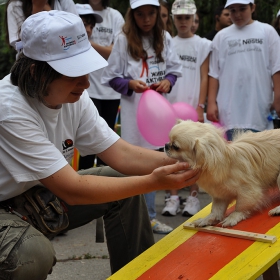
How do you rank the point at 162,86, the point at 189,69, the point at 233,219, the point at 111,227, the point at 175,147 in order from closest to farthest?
the point at 175,147
the point at 233,219
the point at 111,227
the point at 162,86
the point at 189,69

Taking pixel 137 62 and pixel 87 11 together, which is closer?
pixel 137 62

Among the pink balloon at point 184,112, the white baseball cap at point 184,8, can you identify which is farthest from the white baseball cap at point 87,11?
the pink balloon at point 184,112

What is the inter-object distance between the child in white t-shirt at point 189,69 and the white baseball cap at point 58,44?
270 centimetres

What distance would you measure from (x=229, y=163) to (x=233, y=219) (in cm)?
34

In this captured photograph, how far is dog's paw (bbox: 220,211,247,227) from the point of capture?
3.04 metres

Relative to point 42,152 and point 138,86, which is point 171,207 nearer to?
point 138,86

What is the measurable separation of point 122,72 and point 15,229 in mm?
2521

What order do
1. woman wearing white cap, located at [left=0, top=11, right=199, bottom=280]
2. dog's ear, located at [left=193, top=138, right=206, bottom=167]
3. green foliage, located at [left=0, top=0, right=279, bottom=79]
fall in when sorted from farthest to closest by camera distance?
green foliage, located at [left=0, top=0, right=279, bottom=79]
dog's ear, located at [left=193, top=138, right=206, bottom=167]
woman wearing white cap, located at [left=0, top=11, right=199, bottom=280]

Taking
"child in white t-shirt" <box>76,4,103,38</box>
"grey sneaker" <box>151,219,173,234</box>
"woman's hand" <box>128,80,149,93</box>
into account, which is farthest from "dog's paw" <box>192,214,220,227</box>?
"child in white t-shirt" <box>76,4,103,38</box>

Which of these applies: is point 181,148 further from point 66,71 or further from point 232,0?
point 232,0

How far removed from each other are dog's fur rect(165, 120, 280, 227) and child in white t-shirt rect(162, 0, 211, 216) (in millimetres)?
2042

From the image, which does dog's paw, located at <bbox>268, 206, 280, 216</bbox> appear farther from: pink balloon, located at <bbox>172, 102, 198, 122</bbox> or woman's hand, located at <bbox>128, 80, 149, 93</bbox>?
woman's hand, located at <bbox>128, 80, 149, 93</bbox>

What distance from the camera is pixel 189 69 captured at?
5363mm

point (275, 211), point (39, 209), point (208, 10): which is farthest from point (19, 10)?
point (208, 10)
